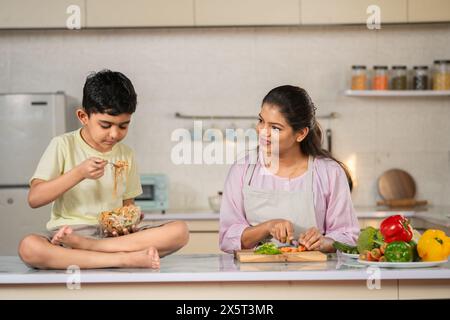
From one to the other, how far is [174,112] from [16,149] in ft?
3.39

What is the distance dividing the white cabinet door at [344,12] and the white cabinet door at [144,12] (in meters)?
0.72

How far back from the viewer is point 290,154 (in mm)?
2873

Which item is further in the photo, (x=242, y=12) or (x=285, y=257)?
(x=242, y=12)

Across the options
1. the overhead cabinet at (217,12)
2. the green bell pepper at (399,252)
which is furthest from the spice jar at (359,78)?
the green bell pepper at (399,252)

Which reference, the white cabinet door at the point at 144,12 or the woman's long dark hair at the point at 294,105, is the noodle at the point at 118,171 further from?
the white cabinet door at the point at 144,12

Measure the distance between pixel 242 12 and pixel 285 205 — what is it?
2191 millimetres

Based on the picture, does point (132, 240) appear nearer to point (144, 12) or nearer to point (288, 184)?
point (288, 184)

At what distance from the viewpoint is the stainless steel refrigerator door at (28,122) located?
4.64m

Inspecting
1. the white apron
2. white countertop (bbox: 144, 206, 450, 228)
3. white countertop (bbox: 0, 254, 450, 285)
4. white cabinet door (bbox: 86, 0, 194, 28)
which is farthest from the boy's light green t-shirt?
white cabinet door (bbox: 86, 0, 194, 28)

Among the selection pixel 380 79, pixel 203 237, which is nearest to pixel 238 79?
pixel 380 79

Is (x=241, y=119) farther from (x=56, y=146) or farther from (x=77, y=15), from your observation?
(x=56, y=146)

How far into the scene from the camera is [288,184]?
2.85m

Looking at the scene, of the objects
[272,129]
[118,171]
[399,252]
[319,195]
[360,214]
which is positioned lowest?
[360,214]

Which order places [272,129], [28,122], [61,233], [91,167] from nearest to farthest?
1. [61,233]
2. [91,167]
3. [272,129]
4. [28,122]
